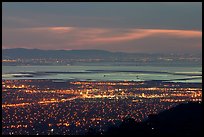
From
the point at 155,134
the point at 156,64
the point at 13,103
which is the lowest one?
the point at 155,134

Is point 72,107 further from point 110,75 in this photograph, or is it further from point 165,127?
point 110,75

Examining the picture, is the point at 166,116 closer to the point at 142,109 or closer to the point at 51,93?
the point at 142,109

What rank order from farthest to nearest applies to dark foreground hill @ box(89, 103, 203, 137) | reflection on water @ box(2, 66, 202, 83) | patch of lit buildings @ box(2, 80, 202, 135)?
reflection on water @ box(2, 66, 202, 83) < patch of lit buildings @ box(2, 80, 202, 135) < dark foreground hill @ box(89, 103, 203, 137)

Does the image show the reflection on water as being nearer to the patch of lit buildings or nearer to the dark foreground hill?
the patch of lit buildings

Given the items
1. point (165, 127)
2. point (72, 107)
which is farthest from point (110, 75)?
point (165, 127)

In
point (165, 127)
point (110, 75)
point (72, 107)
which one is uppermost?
point (110, 75)

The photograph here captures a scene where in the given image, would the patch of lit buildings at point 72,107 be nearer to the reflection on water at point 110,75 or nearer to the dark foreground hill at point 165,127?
the dark foreground hill at point 165,127

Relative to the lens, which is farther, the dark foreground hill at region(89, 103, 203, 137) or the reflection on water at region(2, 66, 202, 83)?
the reflection on water at region(2, 66, 202, 83)

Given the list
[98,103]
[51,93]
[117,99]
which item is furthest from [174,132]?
[51,93]

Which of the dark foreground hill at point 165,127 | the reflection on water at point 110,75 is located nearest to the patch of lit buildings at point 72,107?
the dark foreground hill at point 165,127

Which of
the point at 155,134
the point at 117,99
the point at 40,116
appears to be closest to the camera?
the point at 155,134

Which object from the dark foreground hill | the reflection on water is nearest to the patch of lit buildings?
the dark foreground hill
